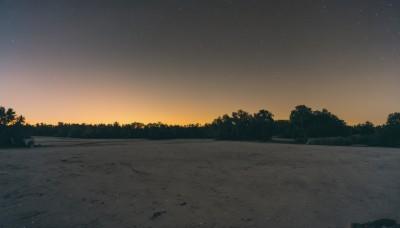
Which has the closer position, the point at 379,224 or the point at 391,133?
the point at 379,224

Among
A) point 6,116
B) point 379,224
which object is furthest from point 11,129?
point 379,224

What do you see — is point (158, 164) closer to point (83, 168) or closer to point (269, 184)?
point (83, 168)

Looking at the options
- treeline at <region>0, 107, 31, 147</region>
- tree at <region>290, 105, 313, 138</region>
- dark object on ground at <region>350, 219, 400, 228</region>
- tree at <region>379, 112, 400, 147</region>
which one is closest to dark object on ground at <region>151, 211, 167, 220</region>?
dark object on ground at <region>350, 219, 400, 228</region>

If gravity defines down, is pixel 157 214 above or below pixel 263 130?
below

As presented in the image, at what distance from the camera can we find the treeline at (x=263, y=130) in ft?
99.6

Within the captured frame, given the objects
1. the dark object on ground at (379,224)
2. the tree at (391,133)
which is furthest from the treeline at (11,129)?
the tree at (391,133)

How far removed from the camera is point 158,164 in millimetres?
14539

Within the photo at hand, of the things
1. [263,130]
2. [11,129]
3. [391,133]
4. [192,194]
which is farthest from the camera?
[263,130]

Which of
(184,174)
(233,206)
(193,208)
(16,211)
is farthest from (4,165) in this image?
(233,206)

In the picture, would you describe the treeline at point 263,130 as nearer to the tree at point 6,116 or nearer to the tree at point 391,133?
the tree at point 391,133

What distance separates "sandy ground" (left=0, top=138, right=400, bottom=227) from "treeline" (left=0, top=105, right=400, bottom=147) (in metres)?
18.0

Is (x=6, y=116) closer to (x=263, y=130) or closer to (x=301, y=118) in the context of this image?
(x=263, y=130)

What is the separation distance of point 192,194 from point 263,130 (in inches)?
1141

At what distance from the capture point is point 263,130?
37.1 meters
